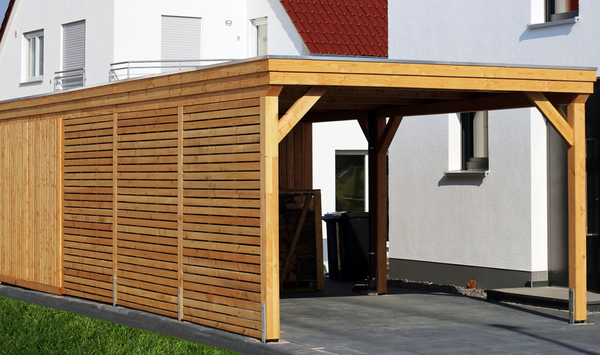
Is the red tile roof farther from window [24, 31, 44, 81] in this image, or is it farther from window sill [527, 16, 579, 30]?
window [24, 31, 44, 81]

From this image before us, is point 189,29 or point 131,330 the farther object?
point 189,29

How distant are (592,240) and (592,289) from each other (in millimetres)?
665

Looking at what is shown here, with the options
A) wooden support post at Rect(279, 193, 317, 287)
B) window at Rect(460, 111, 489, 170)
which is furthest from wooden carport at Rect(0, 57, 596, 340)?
window at Rect(460, 111, 489, 170)

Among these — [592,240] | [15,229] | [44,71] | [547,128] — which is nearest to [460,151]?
[547,128]

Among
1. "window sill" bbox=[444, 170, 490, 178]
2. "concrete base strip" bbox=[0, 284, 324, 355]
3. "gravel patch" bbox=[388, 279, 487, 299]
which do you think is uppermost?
"window sill" bbox=[444, 170, 490, 178]

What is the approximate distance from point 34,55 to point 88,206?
1524 cm

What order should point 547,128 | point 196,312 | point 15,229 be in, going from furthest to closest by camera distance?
point 15,229 → point 547,128 → point 196,312

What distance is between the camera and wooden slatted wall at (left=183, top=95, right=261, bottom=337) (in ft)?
27.2

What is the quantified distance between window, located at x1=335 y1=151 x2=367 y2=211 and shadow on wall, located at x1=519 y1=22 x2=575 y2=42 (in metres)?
9.07

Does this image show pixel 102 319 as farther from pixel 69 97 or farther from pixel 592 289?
pixel 592 289

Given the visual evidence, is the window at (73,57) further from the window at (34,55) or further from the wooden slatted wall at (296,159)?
the wooden slatted wall at (296,159)

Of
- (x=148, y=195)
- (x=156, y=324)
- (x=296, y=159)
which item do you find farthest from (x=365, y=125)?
(x=156, y=324)

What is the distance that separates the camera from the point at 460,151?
1342 centimetres

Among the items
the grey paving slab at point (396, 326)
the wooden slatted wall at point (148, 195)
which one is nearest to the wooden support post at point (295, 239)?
the grey paving slab at point (396, 326)
